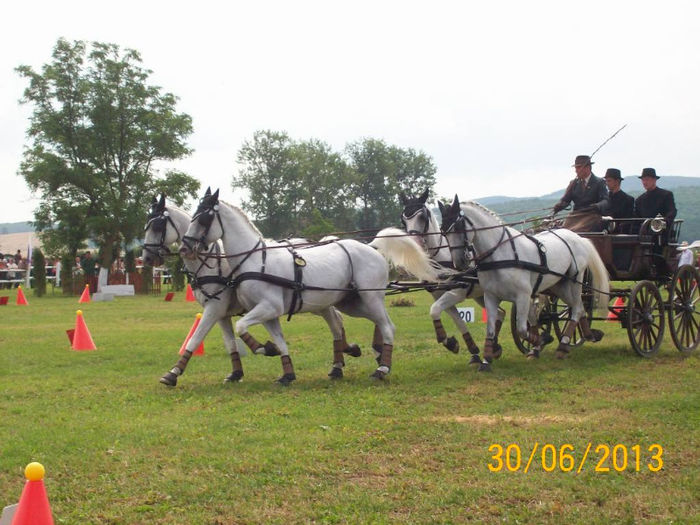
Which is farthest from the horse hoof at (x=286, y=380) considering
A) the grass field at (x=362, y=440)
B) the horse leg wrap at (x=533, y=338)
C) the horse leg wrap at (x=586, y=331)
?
the horse leg wrap at (x=586, y=331)

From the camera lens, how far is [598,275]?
11547 millimetres

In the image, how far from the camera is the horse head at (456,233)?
10.3 metres

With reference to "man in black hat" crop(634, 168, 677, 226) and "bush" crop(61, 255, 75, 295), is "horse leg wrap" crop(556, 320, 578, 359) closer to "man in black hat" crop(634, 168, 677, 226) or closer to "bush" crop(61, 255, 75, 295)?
"man in black hat" crop(634, 168, 677, 226)

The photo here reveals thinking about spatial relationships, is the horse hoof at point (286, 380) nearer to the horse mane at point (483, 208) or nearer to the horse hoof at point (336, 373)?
the horse hoof at point (336, 373)

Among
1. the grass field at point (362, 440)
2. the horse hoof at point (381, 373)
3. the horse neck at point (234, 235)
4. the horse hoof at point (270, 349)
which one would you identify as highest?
the horse neck at point (234, 235)

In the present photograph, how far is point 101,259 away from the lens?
137 feet

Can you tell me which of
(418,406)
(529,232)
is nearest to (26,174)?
(529,232)

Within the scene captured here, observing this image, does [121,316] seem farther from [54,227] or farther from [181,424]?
[54,227]

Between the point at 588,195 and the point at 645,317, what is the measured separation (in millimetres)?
2041

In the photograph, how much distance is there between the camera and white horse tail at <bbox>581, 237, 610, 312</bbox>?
452 inches

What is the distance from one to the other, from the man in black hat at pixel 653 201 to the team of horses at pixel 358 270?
153cm

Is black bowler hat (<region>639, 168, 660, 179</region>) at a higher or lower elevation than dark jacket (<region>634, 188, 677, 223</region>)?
higher

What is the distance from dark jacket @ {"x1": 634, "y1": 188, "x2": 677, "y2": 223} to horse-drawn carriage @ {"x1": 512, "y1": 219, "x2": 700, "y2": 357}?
6.7 inches

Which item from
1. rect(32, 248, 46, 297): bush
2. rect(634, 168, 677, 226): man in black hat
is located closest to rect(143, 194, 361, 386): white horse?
rect(634, 168, 677, 226): man in black hat
